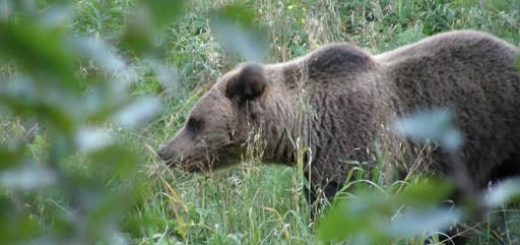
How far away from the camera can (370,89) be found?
550cm

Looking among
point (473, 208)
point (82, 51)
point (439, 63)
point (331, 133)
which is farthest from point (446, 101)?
point (82, 51)

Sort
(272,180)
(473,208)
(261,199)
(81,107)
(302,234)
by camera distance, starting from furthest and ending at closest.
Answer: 1. (272,180)
2. (261,199)
3. (302,234)
4. (473,208)
5. (81,107)

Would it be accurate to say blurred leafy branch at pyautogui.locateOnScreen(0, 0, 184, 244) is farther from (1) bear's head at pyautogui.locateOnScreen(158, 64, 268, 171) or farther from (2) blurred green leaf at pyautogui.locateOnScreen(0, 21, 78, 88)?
(1) bear's head at pyautogui.locateOnScreen(158, 64, 268, 171)

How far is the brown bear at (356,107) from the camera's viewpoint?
5406 mm

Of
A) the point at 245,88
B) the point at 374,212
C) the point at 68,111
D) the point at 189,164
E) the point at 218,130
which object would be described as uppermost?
the point at 68,111

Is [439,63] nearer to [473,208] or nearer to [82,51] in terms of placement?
[473,208]

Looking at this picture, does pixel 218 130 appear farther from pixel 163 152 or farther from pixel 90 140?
pixel 90 140

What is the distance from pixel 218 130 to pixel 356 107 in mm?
787

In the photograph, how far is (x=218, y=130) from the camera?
5621 mm

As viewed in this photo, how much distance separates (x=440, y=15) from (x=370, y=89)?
2.40m

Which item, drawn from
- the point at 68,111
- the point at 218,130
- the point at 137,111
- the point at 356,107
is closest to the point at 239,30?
the point at 137,111

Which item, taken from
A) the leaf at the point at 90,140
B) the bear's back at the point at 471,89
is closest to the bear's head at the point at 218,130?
the bear's back at the point at 471,89

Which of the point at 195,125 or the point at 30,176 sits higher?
the point at 30,176

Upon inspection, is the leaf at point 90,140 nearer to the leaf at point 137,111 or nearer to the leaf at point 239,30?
the leaf at point 137,111
